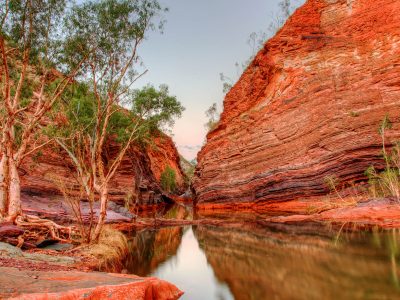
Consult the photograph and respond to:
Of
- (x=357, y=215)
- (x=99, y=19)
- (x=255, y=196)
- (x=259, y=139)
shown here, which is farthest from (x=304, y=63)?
(x=99, y=19)

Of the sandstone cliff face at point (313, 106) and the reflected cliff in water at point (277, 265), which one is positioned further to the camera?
the sandstone cliff face at point (313, 106)

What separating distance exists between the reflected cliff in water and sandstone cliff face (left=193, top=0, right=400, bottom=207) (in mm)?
10271

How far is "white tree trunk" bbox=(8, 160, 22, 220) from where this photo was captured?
11867mm

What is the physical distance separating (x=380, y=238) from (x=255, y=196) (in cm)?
1699

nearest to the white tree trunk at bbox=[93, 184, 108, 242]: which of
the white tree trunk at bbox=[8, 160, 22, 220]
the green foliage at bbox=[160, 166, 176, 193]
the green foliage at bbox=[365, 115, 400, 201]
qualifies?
the white tree trunk at bbox=[8, 160, 22, 220]

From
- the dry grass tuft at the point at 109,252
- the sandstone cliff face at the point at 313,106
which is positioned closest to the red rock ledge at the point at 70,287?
the dry grass tuft at the point at 109,252

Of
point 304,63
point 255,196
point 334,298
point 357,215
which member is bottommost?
point 334,298

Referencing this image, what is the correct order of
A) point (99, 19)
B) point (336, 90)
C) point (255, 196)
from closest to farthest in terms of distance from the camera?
point (99, 19) < point (336, 90) < point (255, 196)

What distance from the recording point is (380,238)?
10781 millimetres

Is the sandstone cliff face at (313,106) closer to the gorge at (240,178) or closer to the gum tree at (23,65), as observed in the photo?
the gorge at (240,178)

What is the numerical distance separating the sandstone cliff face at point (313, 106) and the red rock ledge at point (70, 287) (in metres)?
18.7

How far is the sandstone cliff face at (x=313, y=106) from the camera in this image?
21734 mm

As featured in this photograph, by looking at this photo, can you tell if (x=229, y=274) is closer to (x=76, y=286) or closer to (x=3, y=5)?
(x=76, y=286)

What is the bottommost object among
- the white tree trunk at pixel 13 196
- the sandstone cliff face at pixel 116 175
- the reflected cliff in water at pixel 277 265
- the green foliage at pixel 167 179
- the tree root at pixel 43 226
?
the reflected cliff in water at pixel 277 265
